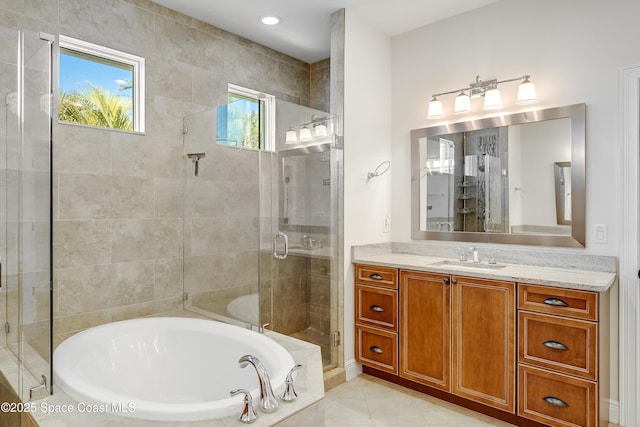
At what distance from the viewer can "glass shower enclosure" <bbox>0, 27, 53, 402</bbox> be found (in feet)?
5.48

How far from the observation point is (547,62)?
274 centimetres

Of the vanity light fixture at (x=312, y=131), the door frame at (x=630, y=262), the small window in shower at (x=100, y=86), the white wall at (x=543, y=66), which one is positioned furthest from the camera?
the vanity light fixture at (x=312, y=131)

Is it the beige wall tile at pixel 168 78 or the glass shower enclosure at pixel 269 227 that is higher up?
the beige wall tile at pixel 168 78

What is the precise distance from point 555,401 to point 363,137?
217cm

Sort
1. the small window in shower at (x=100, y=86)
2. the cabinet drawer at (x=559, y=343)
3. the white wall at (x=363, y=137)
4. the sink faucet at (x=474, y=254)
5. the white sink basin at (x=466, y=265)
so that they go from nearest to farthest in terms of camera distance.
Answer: the cabinet drawer at (x=559, y=343) → the small window in shower at (x=100, y=86) → the white sink basin at (x=466, y=265) → the sink faucet at (x=474, y=254) → the white wall at (x=363, y=137)

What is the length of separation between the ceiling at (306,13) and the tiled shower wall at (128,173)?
164 mm

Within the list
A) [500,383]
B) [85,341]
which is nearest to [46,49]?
[85,341]

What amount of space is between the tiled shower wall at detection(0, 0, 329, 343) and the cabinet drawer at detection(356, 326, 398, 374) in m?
1.44

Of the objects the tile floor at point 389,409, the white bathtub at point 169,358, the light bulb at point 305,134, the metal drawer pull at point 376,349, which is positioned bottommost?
the tile floor at point 389,409

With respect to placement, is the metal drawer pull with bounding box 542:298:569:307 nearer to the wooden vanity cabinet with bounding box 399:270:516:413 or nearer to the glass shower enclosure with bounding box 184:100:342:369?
the wooden vanity cabinet with bounding box 399:270:516:413

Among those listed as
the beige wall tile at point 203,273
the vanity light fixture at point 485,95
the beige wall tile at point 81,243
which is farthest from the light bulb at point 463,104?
the beige wall tile at point 81,243

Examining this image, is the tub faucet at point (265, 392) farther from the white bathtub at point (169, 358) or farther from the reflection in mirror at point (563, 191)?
the reflection in mirror at point (563, 191)

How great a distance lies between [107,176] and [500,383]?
2.82 meters

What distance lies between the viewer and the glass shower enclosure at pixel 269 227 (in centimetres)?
263
